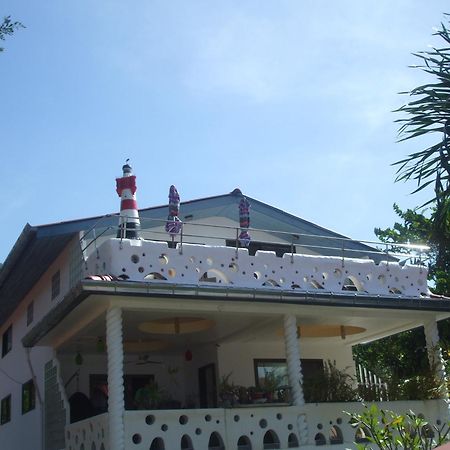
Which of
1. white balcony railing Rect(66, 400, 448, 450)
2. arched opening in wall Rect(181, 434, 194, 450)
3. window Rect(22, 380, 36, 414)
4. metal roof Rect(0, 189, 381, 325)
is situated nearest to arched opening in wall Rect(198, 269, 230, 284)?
white balcony railing Rect(66, 400, 448, 450)

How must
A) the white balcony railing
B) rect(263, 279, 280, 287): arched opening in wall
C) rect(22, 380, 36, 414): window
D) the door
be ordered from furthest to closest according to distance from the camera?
rect(22, 380, 36, 414): window, the door, rect(263, 279, 280, 287): arched opening in wall, the white balcony railing

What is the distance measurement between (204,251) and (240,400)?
289cm

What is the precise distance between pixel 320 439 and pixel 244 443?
149 centimetres

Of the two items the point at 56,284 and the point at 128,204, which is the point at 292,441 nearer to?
the point at 128,204

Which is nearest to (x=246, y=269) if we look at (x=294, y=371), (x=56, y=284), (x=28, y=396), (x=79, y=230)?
(x=294, y=371)

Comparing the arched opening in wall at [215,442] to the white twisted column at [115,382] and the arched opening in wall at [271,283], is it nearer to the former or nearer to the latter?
the white twisted column at [115,382]

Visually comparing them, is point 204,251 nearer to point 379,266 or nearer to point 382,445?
point 379,266

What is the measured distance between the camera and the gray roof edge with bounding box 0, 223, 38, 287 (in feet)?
46.7

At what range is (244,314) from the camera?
13680 mm

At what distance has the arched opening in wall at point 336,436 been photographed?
44.1 ft

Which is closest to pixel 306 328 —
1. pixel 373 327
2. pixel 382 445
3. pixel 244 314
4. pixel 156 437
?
pixel 373 327

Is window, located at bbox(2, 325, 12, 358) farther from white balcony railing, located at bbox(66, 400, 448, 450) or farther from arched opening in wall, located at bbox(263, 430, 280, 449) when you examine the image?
arched opening in wall, located at bbox(263, 430, 280, 449)

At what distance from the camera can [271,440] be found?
1330cm

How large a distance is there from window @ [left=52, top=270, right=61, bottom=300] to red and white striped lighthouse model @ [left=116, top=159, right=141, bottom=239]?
13.0 feet
